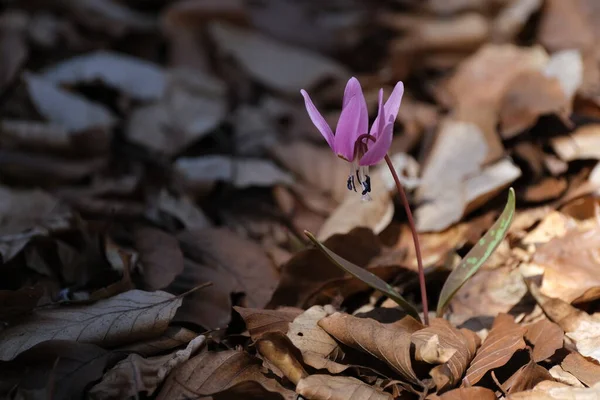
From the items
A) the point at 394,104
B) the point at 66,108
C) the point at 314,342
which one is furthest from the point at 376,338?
the point at 66,108

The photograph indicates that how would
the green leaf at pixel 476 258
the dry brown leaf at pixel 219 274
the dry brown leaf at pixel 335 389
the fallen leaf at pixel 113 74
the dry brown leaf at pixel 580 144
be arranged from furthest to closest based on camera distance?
the fallen leaf at pixel 113 74 → the dry brown leaf at pixel 580 144 → the dry brown leaf at pixel 219 274 → the green leaf at pixel 476 258 → the dry brown leaf at pixel 335 389

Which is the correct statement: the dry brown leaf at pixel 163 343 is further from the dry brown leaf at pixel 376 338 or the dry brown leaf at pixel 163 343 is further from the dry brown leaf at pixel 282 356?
the dry brown leaf at pixel 376 338

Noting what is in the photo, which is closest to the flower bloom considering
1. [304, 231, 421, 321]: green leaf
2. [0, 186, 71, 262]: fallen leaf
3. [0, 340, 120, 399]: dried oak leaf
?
[304, 231, 421, 321]: green leaf

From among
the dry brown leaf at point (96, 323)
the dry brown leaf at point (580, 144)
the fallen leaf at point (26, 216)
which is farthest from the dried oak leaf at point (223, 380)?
the dry brown leaf at point (580, 144)

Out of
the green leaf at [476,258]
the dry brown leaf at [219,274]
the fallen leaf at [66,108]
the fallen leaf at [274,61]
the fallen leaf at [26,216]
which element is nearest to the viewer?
the green leaf at [476,258]

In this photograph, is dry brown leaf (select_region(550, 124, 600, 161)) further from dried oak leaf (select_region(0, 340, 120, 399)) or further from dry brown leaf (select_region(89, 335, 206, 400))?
dried oak leaf (select_region(0, 340, 120, 399))
